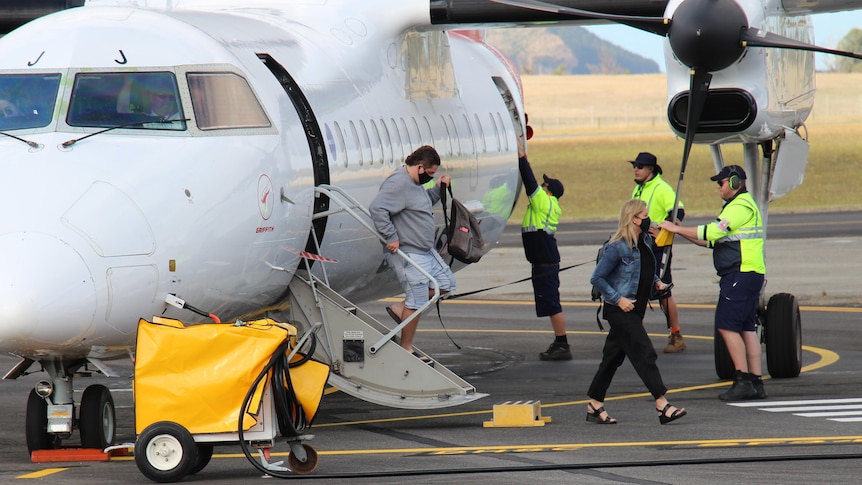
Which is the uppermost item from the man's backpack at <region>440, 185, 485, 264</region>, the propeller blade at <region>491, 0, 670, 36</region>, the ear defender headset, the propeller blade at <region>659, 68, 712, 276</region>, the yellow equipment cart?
the propeller blade at <region>491, 0, 670, 36</region>

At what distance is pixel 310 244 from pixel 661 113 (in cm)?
8859

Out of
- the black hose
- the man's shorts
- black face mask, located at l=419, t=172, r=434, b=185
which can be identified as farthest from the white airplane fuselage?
the black hose

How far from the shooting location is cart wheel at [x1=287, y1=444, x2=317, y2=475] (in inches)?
365

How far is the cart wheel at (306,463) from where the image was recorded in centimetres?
927

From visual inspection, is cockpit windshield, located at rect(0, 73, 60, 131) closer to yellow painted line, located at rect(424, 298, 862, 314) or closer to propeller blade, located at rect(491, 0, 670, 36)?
propeller blade, located at rect(491, 0, 670, 36)

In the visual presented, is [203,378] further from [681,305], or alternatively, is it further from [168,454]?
[681,305]

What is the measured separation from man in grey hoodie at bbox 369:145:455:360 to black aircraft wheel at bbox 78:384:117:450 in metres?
2.79

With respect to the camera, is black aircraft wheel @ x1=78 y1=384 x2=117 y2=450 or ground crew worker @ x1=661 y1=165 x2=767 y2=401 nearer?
black aircraft wheel @ x1=78 y1=384 x2=117 y2=450

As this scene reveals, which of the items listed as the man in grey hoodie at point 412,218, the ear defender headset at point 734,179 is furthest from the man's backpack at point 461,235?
the ear defender headset at point 734,179

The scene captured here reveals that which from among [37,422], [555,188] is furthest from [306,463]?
[555,188]

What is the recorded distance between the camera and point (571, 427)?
11.2 metres

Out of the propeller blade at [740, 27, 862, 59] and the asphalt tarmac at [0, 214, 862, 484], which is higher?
the propeller blade at [740, 27, 862, 59]

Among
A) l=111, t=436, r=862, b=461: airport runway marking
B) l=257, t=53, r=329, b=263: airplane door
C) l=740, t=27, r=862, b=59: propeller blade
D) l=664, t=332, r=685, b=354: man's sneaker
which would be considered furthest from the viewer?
l=664, t=332, r=685, b=354: man's sneaker

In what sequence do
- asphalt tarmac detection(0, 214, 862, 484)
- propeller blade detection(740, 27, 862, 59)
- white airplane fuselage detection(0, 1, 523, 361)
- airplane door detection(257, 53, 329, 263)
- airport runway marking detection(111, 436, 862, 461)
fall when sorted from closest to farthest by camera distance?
white airplane fuselage detection(0, 1, 523, 361) < asphalt tarmac detection(0, 214, 862, 484) < airport runway marking detection(111, 436, 862, 461) < airplane door detection(257, 53, 329, 263) < propeller blade detection(740, 27, 862, 59)
